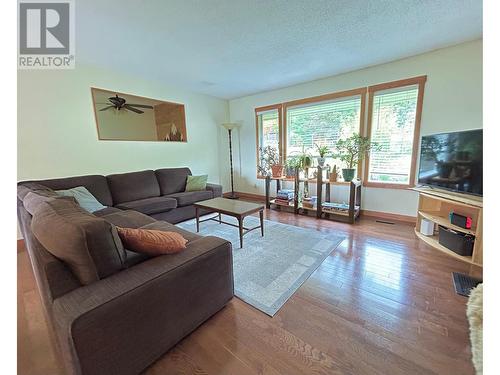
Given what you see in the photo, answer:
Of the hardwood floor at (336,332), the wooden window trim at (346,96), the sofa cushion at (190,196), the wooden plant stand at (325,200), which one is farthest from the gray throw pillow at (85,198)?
the wooden window trim at (346,96)

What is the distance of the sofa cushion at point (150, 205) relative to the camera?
2973mm

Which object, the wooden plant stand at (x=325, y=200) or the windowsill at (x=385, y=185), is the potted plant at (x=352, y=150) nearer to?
the wooden plant stand at (x=325, y=200)

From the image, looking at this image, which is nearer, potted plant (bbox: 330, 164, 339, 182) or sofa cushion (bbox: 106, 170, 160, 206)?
sofa cushion (bbox: 106, 170, 160, 206)

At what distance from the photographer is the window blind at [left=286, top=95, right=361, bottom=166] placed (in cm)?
360

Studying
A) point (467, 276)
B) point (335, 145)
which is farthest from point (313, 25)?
point (467, 276)

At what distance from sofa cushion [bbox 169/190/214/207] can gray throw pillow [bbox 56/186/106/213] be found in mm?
1019

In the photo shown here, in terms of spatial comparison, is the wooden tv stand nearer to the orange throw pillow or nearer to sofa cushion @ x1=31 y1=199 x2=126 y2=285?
the orange throw pillow

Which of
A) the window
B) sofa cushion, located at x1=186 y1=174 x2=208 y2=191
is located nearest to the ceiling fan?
sofa cushion, located at x1=186 y1=174 x2=208 y2=191

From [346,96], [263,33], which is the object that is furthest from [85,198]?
[346,96]

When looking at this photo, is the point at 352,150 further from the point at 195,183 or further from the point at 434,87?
the point at 195,183

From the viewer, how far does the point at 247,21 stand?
6.93 ft

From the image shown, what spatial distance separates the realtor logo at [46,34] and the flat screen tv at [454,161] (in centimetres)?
390

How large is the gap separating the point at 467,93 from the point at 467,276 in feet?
7.57

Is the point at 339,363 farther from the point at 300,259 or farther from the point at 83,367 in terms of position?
the point at 83,367
